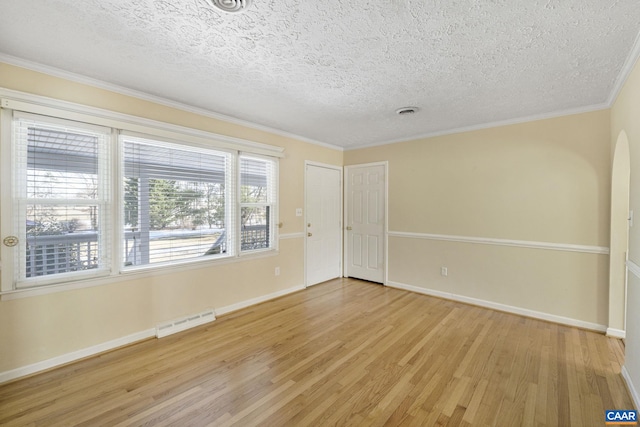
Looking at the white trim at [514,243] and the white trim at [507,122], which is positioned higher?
the white trim at [507,122]

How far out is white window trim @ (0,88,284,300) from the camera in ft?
6.89

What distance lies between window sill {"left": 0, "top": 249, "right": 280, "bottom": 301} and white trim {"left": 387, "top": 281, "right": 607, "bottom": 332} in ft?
8.28

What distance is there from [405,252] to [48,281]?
14.1 feet

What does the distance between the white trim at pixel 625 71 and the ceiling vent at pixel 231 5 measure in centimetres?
252

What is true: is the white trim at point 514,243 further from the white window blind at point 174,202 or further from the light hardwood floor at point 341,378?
the white window blind at point 174,202

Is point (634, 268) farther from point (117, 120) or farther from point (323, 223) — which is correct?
point (117, 120)

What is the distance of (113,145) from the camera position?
2586mm

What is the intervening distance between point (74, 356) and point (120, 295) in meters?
0.57

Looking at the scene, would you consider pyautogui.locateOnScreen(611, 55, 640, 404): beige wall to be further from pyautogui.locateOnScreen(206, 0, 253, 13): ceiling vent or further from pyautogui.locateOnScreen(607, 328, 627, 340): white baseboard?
pyautogui.locateOnScreen(206, 0, 253, 13): ceiling vent

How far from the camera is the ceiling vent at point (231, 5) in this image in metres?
1.52

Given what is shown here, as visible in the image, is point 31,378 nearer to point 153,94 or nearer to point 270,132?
point 153,94

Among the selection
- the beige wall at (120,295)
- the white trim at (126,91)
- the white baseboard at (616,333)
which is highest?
the white trim at (126,91)

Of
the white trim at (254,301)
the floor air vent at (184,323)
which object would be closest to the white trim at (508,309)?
the white trim at (254,301)

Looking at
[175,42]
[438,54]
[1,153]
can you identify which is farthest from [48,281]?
[438,54]
